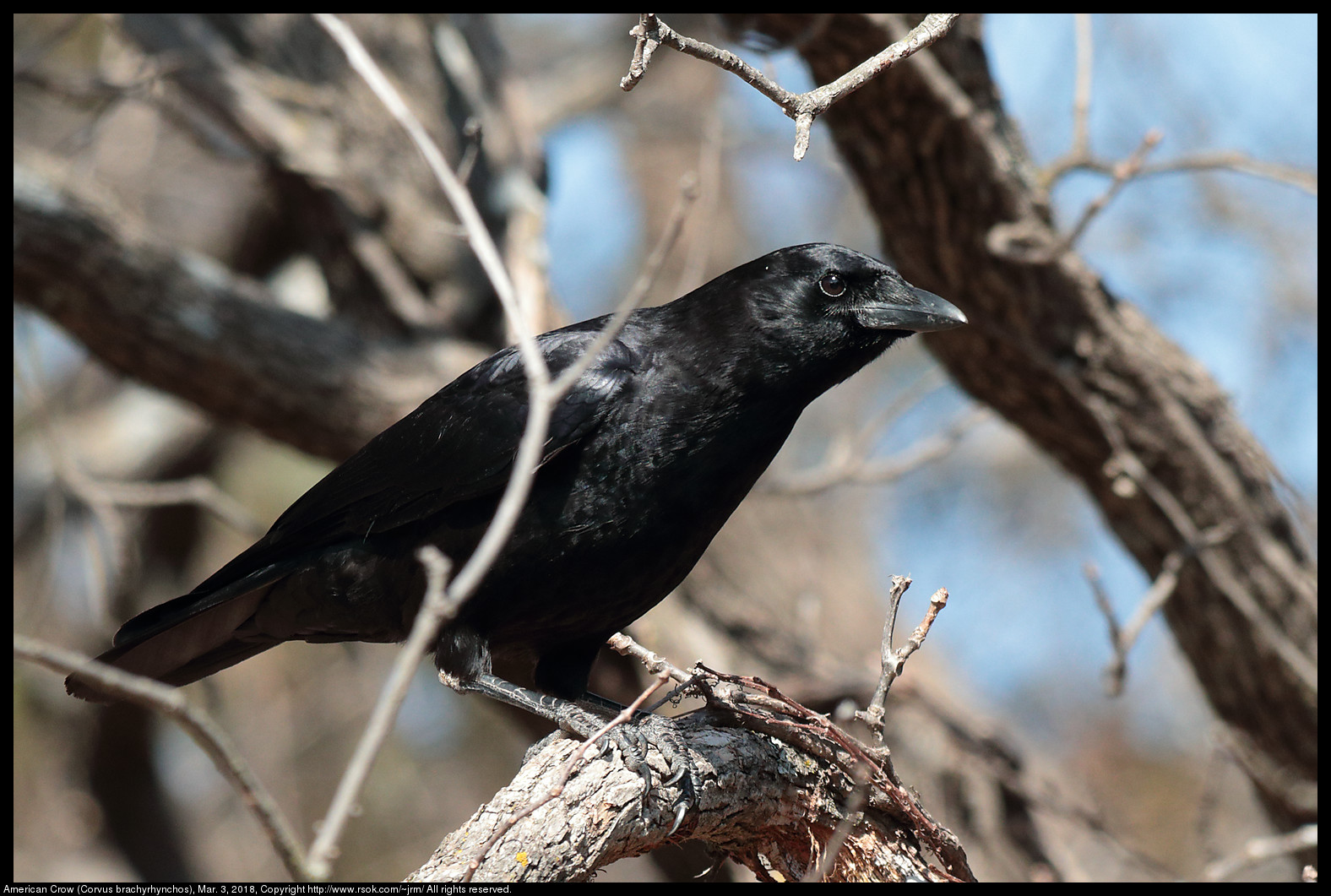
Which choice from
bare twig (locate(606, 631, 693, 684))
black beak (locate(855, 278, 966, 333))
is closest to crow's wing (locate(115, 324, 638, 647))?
bare twig (locate(606, 631, 693, 684))

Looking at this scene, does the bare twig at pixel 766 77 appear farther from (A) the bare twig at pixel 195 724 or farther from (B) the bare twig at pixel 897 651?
(A) the bare twig at pixel 195 724

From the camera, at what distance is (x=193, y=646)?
3.27 metres

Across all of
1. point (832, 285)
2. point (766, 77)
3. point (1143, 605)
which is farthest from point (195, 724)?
point (1143, 605)

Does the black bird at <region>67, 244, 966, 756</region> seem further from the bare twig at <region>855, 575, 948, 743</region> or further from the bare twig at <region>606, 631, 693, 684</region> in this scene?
the bare twig at <region>855, 575, 948, 743</region>

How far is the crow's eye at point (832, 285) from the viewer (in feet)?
9.98

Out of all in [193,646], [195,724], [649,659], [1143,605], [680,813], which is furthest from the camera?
[1143,605]

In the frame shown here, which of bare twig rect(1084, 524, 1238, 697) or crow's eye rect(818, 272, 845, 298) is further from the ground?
crow's eye rect(818, 272, 845, 298)

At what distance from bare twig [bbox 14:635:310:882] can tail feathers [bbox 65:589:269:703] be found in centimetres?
194

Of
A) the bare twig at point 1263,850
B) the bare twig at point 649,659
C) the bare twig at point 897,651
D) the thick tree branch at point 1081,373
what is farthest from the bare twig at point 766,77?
the bare twig at point 1263,850

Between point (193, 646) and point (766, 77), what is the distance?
7.84ft

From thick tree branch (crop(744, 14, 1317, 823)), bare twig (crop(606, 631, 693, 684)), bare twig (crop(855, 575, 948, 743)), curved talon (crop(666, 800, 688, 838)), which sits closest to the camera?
bare twig (crop(855, 575, 948, 743))

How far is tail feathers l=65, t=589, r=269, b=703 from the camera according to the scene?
3.18 meters

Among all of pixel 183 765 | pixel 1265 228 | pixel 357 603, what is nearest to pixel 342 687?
pixel 183 765

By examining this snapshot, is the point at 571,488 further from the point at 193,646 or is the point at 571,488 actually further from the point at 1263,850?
the point at 1263,850
